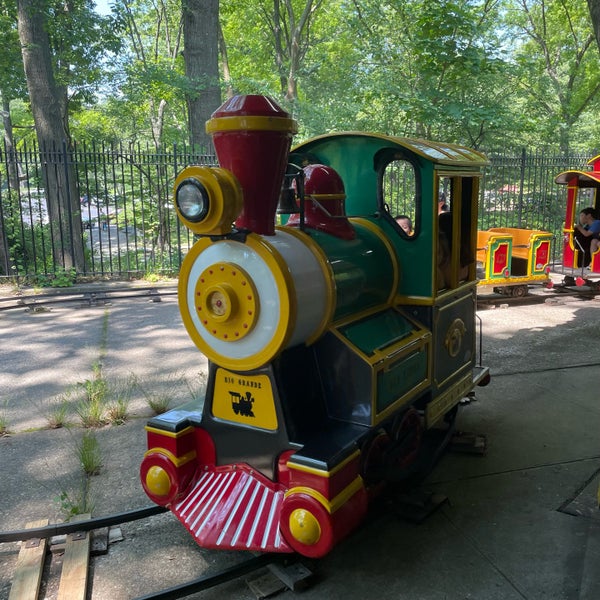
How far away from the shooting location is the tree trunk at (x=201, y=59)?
1189 cm

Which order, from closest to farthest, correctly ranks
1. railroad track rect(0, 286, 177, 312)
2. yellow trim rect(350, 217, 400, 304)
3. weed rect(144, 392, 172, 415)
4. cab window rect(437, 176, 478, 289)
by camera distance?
1. yellow trim rect(350, 217, 400, 304)
2. cab window rect(437, 176, 478, 289)
3. weed rect(144, 392, 172, 415)
4. railroad track rect(0, 286, 177, 312)

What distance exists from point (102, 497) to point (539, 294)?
325 inches

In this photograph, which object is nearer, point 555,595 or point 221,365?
point 555,595

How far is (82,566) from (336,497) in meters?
1.36

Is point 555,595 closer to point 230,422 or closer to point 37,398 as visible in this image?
point 230,422

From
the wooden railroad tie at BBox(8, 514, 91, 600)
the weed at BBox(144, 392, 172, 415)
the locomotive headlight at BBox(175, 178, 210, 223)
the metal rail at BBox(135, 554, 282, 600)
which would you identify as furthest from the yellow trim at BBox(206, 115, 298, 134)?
the weed at BBox(144, 392, 172, 415)

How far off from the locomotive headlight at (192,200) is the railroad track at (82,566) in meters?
1.67

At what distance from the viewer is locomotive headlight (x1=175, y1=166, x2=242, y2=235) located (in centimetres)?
257

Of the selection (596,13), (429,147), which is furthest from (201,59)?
(429,147)

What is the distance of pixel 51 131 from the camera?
11.5 metres

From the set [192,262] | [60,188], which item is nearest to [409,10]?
[60,188]

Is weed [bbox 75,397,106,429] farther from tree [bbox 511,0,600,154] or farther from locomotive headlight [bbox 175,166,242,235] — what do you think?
tree [bbox 511,0,600,154]

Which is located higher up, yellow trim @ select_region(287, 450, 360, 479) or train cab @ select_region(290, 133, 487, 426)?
train cab @ select_region(290, 133, 487, 426)

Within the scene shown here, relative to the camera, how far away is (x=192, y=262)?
290 centimetres
